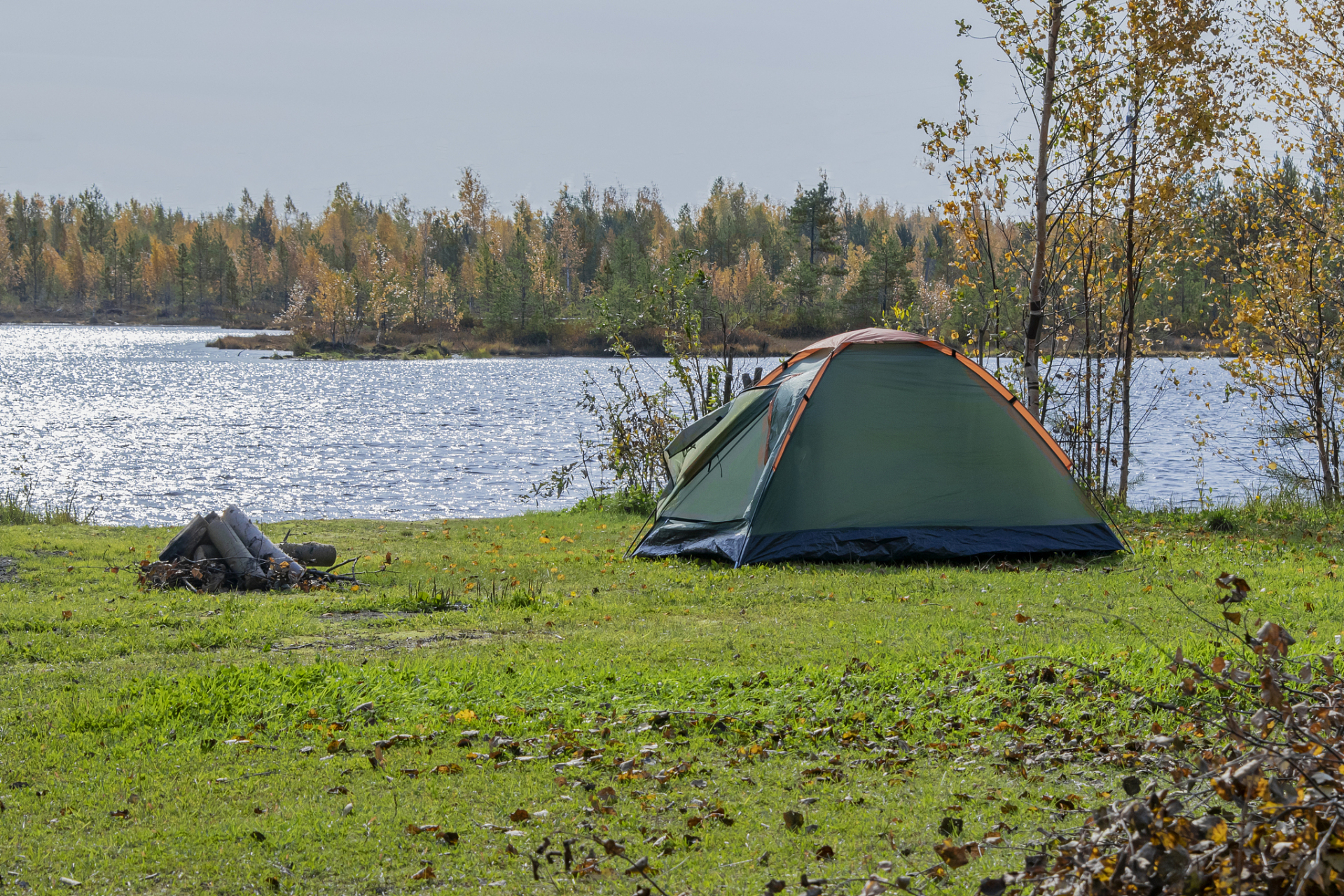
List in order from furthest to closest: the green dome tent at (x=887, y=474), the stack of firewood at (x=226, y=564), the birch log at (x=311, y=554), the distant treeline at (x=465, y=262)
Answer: the distant treeline at (x=465, y=262) < the birch log at (x=311, y=554) < the green dome tent at (x=887, y=474) < the stack of firewood at (x=226, y=564)

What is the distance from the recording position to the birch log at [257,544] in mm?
10867

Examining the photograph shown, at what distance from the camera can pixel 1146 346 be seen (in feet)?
57.6

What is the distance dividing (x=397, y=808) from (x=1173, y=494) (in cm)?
2221

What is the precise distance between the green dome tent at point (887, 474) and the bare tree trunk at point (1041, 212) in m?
2.32

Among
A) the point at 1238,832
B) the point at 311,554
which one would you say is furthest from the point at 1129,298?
the point at 1238,832

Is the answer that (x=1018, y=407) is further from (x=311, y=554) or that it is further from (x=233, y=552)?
(x=233, y=552)

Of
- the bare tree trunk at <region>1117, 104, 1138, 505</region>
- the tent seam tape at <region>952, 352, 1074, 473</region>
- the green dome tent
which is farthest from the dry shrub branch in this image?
the bare tree trunk at <region>1117, 104, 1138, 505</region>

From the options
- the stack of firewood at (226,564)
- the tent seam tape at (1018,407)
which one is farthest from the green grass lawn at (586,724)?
the tent seam tape at (1018,407)

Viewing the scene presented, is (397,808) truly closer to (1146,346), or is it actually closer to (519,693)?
(519,693)

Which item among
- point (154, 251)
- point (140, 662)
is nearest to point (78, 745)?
point (140, 662)

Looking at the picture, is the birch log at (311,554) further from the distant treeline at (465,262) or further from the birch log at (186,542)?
the distant treeline at (465,262)

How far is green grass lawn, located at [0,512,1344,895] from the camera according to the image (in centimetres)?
450

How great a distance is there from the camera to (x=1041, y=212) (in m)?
14.2

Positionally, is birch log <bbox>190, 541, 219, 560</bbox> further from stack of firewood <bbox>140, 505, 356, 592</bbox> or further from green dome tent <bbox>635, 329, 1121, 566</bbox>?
green dome tent <bbox>635, 329, 1121, 566</bbox>
